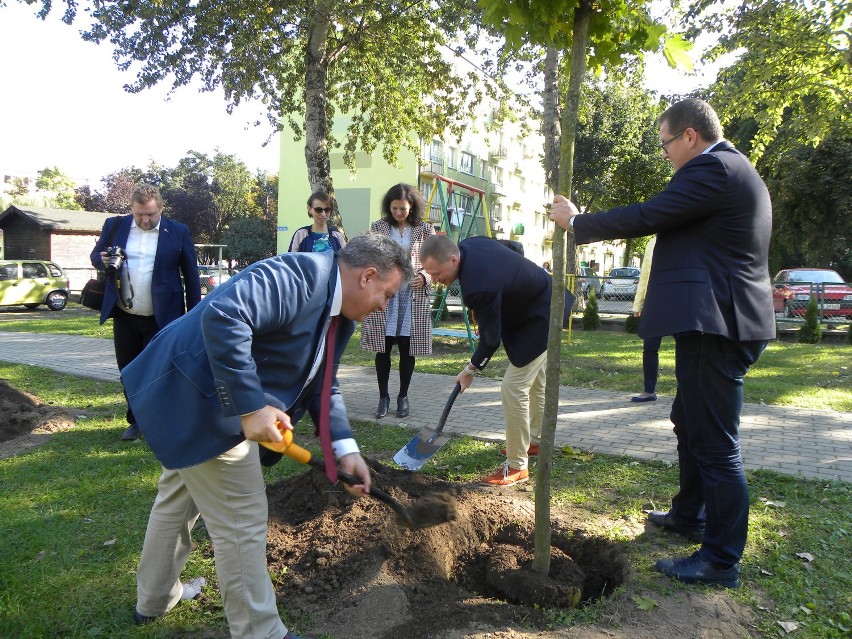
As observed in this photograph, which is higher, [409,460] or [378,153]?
[378,153]

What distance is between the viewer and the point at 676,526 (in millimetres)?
3461

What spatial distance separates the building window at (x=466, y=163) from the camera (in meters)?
43.2

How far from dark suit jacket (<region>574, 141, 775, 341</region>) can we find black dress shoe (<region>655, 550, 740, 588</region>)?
1.07 meters

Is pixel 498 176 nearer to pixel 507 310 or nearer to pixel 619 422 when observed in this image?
pixel 619 422

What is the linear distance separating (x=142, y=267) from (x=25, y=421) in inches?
71.9

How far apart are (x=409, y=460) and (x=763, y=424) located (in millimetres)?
3722

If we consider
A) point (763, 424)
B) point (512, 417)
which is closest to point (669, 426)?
point (763, 424)

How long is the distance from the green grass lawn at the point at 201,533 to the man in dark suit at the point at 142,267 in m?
0.85

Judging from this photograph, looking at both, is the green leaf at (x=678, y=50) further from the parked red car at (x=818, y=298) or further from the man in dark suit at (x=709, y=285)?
the parked red car at (x=818, y=298)

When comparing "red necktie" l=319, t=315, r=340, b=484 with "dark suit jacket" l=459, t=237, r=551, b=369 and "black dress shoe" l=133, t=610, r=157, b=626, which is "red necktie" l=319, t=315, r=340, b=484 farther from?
"dark suit jacket" l=459, t=237, r=551, b=369

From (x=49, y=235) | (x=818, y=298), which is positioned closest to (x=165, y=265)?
(x=818, y=298)

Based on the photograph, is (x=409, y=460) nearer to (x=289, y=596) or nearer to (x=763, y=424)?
(x=289, y=596)

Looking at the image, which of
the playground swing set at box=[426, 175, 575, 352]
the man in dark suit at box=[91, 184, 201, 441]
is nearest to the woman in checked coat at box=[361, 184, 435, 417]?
the man in dark suit at box=[91, 184, 201, 441]

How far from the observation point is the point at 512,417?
13.8ft
